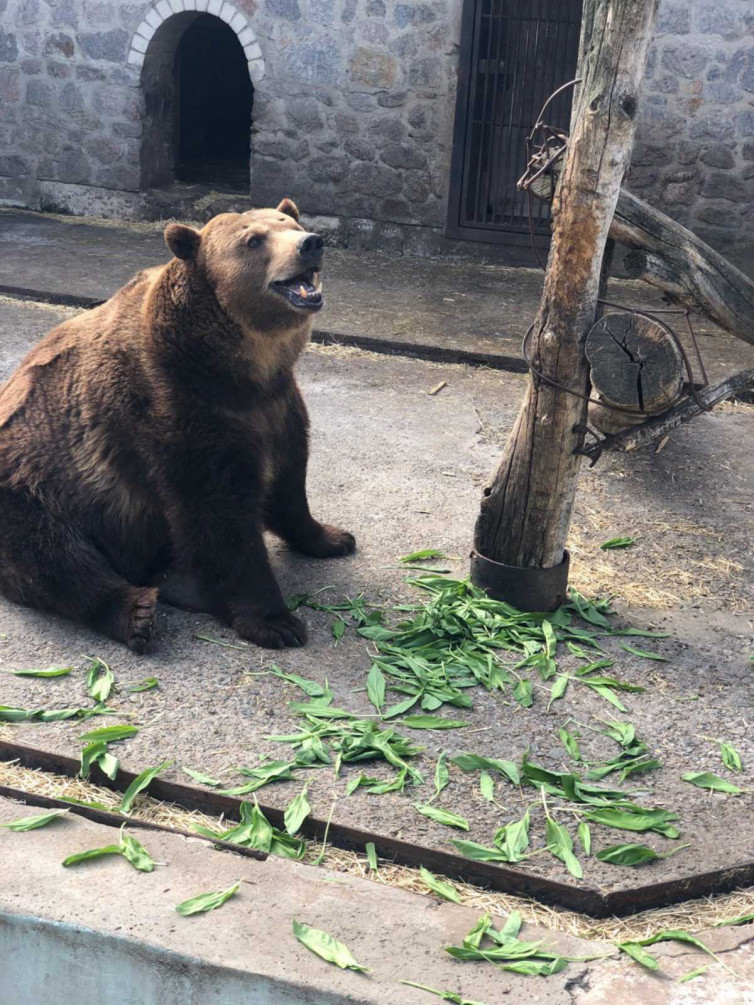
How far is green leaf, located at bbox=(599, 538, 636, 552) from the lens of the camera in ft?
16.1

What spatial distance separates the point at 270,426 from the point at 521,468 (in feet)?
3.02

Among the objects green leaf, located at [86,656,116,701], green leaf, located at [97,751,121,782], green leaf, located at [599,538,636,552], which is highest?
green leaf, located at [599,538,636,552]

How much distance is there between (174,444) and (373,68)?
6221 millimetres

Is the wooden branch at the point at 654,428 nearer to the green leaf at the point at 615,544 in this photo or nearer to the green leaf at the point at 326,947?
the green leaf at the point at 615,544

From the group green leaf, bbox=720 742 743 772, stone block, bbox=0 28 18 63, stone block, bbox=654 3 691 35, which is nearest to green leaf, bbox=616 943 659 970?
green leaf, bbox=720 742 743 772

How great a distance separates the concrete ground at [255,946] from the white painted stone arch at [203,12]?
7.82 meters

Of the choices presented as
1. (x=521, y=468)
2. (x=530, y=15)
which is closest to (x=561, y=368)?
(x=521, y=468)

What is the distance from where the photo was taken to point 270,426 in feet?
13.8

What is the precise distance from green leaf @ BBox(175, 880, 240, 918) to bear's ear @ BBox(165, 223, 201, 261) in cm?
221

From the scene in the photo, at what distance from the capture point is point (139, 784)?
3.27 m

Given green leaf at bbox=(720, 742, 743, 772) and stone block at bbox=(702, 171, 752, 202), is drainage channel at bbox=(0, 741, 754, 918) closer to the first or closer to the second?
green leaf at bbox=(720, 742, 743, 772)

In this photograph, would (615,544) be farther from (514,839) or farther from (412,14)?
(412,14)

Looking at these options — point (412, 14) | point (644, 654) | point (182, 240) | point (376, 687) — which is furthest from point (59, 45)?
point (644, 654)

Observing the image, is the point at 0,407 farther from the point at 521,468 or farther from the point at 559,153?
the point at 559,153
